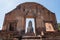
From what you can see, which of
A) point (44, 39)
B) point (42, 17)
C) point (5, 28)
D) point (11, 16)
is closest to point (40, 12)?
point (42, 17)

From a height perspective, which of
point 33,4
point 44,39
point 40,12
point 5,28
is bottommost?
point 44,39

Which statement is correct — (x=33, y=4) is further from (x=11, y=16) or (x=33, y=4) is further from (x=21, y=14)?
(x=11, y=16)

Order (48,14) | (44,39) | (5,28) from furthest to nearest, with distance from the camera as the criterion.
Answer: (48,14) < (5,28) < (44,39)

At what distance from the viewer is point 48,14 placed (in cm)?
1397

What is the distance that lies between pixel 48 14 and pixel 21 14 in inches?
115

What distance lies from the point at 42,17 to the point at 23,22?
2.13 meters

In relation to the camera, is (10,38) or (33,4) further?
(33,4)

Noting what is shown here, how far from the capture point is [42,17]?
13.7 metres

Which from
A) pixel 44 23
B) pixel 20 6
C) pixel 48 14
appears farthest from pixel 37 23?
pixel 20 6

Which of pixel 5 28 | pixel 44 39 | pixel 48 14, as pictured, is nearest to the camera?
pixel 44 39

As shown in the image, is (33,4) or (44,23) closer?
(44,23)

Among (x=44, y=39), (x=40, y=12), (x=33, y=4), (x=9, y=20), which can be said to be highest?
(x=33, y=4)

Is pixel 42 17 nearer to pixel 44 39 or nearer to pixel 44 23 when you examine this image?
pixel 44 23

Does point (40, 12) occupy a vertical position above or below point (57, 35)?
above
